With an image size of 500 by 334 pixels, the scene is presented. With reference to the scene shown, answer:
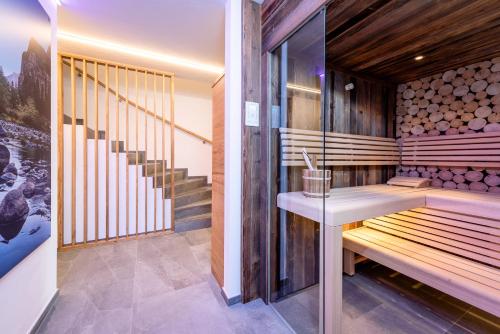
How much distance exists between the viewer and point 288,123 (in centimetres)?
170

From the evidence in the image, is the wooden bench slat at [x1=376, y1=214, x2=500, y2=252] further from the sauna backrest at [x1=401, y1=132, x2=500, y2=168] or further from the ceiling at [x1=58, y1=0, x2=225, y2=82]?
the ceiling at [x1=58, y1=0, x2=225, y2=82]

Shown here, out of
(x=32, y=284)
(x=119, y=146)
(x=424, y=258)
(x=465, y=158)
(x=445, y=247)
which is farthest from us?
(x=119, y=146)

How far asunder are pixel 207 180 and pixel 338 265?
358cm

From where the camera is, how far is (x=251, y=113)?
1585 mm

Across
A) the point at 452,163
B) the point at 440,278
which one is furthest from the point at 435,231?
the point at 452,163

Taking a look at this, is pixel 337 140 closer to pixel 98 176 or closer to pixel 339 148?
pixel 339 148

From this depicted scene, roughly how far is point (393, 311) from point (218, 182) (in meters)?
1.72

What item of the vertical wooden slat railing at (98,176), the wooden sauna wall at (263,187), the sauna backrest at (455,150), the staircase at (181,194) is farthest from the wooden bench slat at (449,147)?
the vertical wooden slat railing at (98,176)

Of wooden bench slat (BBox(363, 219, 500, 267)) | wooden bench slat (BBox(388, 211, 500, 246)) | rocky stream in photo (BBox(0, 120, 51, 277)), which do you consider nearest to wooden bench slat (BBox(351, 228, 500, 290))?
wooden bench slat (BBox(363, 219, 500, 267))

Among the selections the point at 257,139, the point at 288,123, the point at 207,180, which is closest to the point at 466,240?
the point at 288,123

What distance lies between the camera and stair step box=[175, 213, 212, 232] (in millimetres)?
3153

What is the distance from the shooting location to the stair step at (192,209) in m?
3.25

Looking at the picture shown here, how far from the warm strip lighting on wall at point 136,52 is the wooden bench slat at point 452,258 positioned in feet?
10.3

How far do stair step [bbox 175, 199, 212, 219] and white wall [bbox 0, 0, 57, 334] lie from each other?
173 cm
